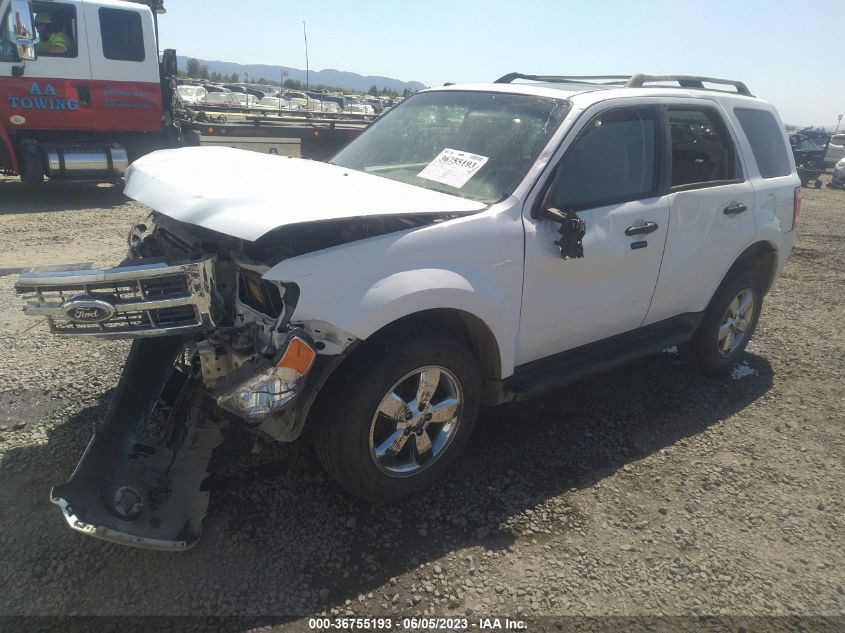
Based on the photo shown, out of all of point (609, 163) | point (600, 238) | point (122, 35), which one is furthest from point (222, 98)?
point (600, 238)

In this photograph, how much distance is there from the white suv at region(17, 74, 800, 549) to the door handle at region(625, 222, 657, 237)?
0.06 ft

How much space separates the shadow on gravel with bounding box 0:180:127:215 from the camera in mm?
9328

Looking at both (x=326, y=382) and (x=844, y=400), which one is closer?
(x=326, y=382)

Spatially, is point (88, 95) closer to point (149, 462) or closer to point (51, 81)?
point (51, 81)

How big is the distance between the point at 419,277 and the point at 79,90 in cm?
935

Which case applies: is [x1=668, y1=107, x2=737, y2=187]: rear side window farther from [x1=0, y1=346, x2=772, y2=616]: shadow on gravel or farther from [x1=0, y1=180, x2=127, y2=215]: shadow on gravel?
[x1=0, y1=180, x2=127, y2=215]: shadow on gravel

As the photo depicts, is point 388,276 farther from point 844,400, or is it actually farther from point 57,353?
point 844,400

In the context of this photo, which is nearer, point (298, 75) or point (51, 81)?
point (51, 81)

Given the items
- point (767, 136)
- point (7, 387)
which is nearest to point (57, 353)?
point (7, 387)

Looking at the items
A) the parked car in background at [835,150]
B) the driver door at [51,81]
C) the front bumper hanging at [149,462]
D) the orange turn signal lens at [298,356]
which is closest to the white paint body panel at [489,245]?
the orange turn signal lens at [298,356]

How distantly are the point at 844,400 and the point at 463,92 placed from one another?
11.4ft

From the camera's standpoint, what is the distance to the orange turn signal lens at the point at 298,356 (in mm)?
2375

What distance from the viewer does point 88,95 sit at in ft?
31.8

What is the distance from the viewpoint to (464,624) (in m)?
2.39
